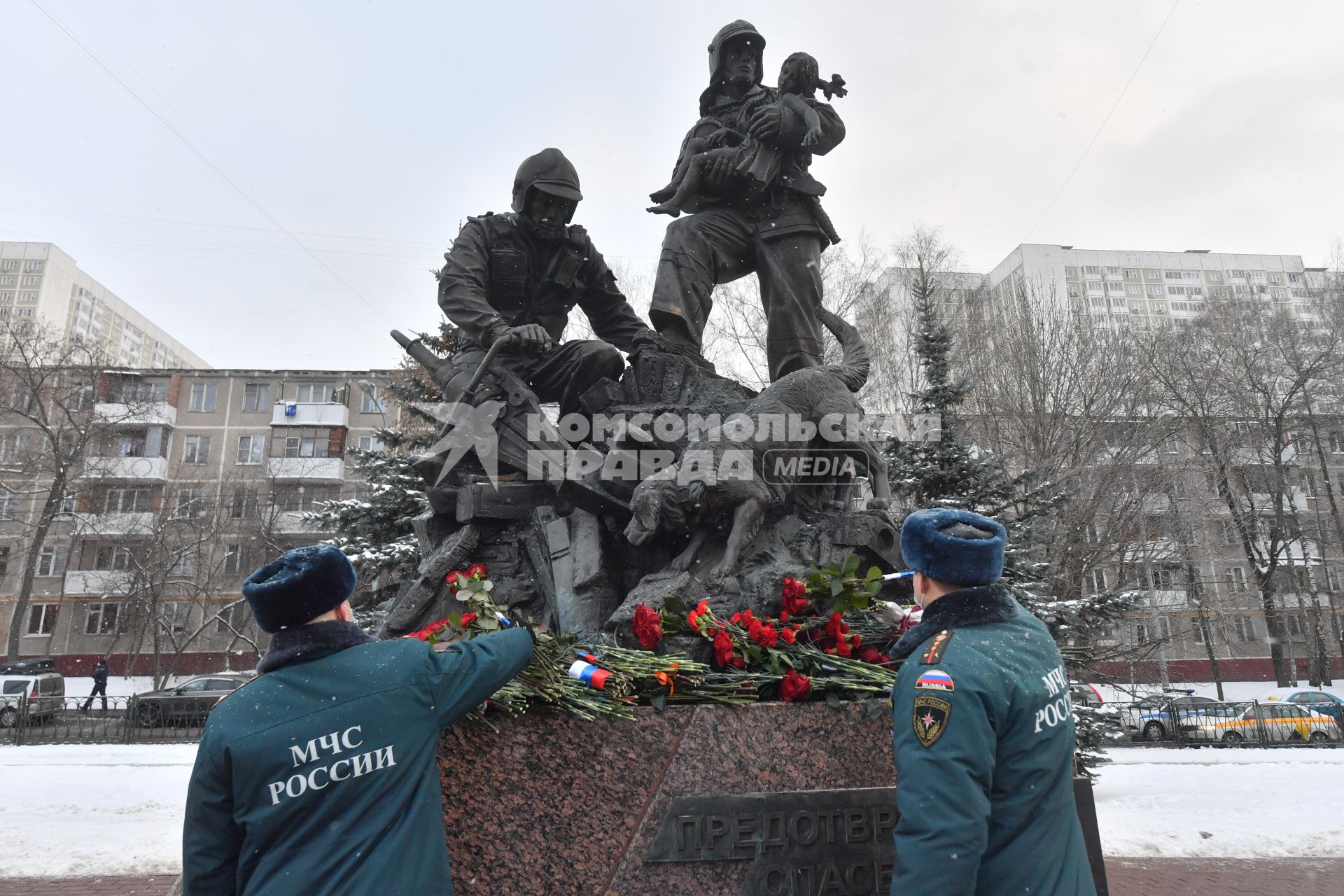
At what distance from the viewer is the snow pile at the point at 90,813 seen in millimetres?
6773

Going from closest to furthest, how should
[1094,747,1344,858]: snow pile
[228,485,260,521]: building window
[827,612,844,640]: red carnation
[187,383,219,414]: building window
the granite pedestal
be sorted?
the granite pedestal < [827,612,844,640]: red carnation < [1094,747,1344,858]: snow pile < [228,485,260,521]: building window < [187,383,219,414]: building window

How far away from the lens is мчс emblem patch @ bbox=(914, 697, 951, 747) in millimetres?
1790

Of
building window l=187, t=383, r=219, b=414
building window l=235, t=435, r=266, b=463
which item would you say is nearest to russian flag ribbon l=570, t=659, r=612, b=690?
building window l=235, t=435, r=266, b=463

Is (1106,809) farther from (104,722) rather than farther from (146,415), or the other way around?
(146,415)

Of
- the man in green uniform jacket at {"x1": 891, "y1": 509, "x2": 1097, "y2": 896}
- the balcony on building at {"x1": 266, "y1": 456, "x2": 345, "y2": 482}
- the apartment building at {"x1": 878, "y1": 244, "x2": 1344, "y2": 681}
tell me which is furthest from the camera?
the balcony on building at {"x1": 266, "y1": 456, "x2": 345, "y2": 482}

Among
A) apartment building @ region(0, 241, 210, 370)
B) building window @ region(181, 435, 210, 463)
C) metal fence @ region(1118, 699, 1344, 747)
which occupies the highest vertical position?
apartment building @ region(0, 241, 210, 370)

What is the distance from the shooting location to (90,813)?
790 centimetres

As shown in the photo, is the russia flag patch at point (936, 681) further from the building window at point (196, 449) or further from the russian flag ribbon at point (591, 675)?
the building window at point (196, 449)

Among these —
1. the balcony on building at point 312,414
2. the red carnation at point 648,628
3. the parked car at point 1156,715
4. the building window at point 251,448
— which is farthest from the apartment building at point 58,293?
the red carnation at point 648,628

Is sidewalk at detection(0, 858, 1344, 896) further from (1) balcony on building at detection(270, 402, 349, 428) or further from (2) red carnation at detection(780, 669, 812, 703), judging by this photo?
(1) balcony on building at detection(270, 402, 349, 428)

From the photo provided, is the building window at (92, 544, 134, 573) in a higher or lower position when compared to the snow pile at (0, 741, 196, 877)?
higher

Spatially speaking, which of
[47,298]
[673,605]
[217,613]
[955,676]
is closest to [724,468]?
[673,605]

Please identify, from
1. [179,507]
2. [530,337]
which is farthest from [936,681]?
[179,507]

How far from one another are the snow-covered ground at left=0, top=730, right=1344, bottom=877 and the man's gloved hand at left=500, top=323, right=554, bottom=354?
5293 millimetres
